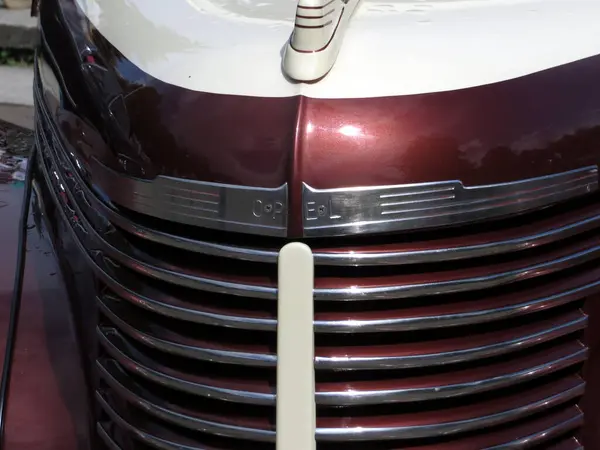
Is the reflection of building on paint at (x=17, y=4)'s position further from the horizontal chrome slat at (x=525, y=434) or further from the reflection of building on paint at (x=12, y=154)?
the horizontal chrome slat at (x=525, y=434)

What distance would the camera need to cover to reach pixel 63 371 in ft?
6.82

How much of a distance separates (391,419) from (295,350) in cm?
26

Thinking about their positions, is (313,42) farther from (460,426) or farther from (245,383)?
(460,426)

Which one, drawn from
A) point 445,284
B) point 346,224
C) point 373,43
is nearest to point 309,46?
point 373,43

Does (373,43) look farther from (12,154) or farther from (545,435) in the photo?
(12,154)

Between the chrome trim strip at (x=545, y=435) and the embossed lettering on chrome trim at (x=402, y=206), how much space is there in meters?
0.50

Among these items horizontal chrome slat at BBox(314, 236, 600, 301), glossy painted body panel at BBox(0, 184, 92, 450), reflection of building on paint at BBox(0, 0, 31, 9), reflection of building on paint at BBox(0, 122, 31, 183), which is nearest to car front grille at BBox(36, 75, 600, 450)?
horizontal chrome slat at BBox(314, 236, 600, 301)

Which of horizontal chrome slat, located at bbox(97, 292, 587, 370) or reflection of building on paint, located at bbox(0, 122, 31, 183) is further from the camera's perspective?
reflection of building on paint, located at bbox(0, 122, 31, 183)

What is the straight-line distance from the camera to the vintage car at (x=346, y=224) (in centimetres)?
158

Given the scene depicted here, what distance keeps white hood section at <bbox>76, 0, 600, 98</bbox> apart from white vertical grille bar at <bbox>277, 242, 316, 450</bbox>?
0.32 meters

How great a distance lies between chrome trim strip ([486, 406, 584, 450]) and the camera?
5.84ft

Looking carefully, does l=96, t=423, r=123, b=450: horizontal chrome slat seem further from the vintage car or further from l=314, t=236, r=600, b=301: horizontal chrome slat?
l=314, t=236, r=600, b=301: horizontal chrome slat

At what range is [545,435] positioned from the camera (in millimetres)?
1817

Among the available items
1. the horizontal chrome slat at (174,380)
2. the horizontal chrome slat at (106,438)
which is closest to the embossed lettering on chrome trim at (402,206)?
the horizontal chrome slat at (174,380)
